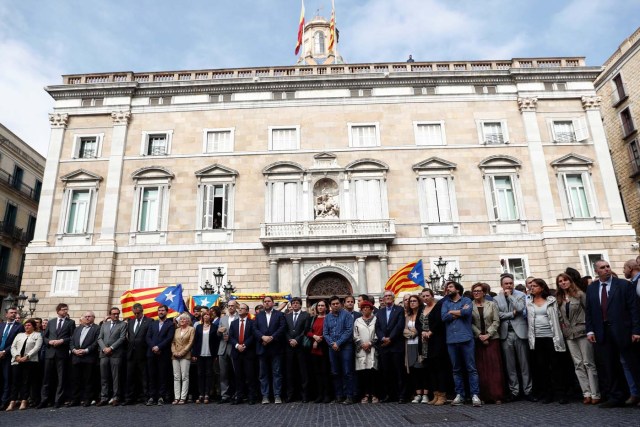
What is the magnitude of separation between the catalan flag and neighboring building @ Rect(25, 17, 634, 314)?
3655mm

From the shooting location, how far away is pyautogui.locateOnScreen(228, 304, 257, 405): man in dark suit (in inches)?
359

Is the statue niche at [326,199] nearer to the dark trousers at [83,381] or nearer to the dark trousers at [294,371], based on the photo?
the dark trousers at [294,371]

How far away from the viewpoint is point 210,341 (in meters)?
9.62

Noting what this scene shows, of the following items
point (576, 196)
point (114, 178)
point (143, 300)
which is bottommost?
point (143, 300)

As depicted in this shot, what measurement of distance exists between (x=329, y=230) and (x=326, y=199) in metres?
1.84

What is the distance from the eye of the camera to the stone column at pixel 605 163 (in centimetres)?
2045

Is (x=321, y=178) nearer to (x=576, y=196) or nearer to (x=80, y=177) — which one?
(x=80, y=177)

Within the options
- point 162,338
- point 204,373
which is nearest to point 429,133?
point 204,373

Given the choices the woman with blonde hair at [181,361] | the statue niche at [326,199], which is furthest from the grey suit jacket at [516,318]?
the statue niche at [326,199]

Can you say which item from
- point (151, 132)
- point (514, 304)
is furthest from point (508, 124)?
point (151, 132)

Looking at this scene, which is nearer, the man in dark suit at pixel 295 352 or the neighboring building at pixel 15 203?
the man in dark suit at pixel 295 352

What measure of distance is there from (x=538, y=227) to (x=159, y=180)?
1838cm

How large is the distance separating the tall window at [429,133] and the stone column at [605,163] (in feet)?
24.6

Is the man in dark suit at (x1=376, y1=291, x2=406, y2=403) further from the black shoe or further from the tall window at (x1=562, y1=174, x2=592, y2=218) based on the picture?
the tall window at (x1=562, y1=174, x2=592, y2=218)
